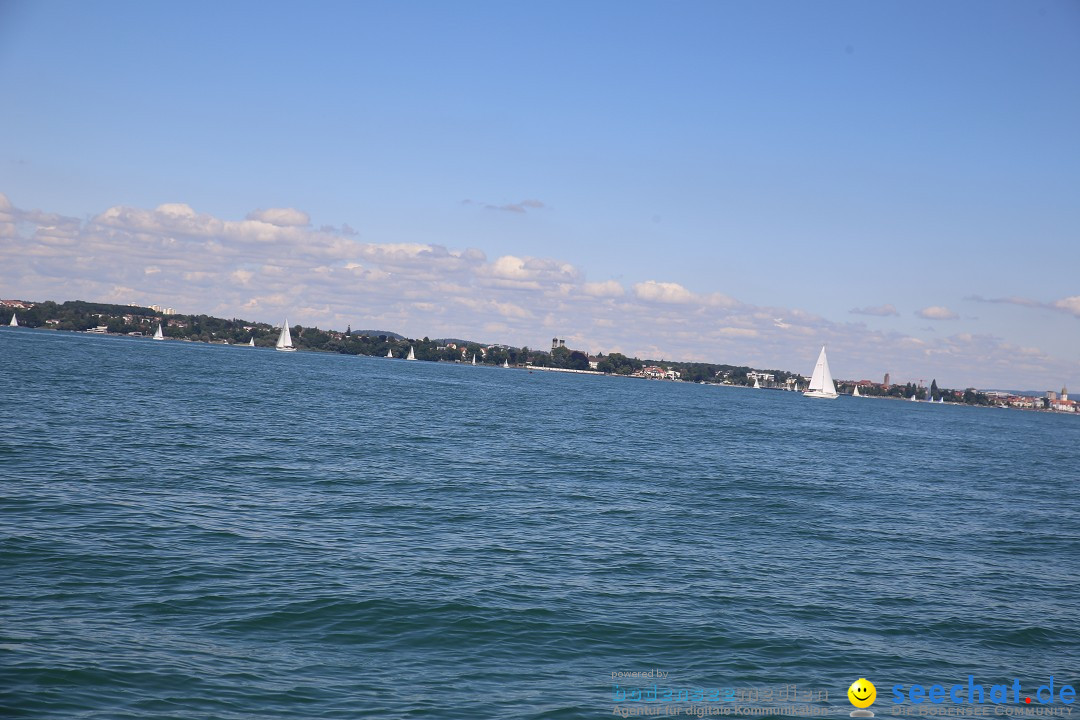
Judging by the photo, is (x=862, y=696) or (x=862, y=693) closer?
(x=862, y=696)

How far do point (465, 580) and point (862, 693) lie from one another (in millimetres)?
9448

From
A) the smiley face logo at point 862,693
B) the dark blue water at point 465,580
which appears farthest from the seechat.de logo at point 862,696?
the dark blue water at point 465,580

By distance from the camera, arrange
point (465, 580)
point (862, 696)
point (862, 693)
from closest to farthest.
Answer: point (862, 696), point (862, 693), point (465, 580)

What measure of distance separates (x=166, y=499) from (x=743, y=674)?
19949 millimetres

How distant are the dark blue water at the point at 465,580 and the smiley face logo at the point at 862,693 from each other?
27 centimetres

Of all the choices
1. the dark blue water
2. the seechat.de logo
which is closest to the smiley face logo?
the seechat.de logo

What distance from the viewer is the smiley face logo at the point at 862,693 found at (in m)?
15.2

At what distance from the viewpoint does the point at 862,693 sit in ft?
50.6

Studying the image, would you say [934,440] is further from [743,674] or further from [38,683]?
[38,683]

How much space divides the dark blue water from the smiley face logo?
0.88 ft

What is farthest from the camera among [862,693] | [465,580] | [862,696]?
[465,580]

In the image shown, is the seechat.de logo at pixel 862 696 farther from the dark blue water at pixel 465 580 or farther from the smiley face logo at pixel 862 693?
the dark blue water at pixel 465 580

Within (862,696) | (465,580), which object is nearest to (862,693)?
(862,696)

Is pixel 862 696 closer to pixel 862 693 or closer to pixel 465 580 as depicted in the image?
pixel 862 693
